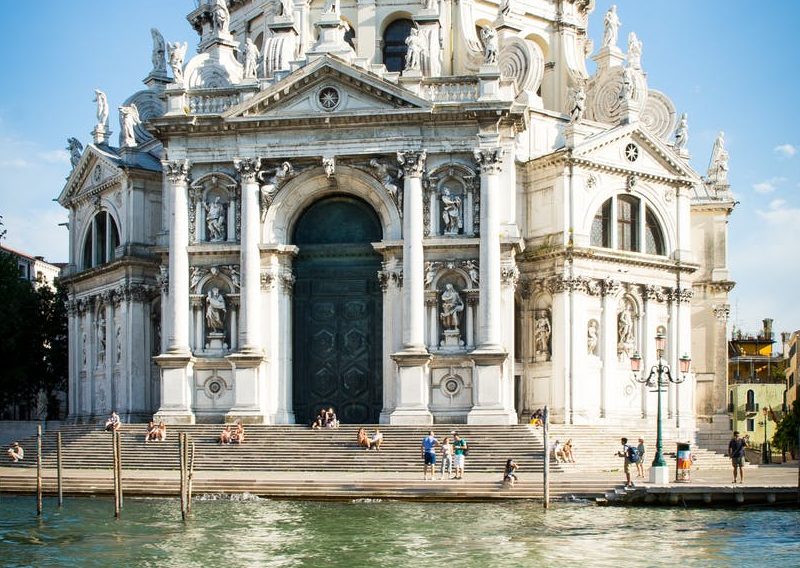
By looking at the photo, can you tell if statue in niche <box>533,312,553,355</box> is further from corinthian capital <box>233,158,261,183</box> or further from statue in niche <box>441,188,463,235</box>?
corinthian capital <box>233,158,261,183</box>

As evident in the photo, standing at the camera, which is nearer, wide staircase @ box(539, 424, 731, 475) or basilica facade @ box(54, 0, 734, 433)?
wide staircase @ box(539, 424, 731, 475)

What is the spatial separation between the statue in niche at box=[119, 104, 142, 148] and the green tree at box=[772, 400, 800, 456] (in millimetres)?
29292

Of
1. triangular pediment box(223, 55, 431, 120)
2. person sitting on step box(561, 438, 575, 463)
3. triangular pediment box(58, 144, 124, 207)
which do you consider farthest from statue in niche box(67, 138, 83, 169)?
person sitting on step box(561, 438, 575, 463)

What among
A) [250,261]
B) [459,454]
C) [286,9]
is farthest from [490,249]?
[286,9]

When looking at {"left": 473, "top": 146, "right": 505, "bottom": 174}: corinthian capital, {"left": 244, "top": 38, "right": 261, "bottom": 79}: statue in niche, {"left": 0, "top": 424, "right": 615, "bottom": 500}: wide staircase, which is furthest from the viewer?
{"left": 244, "top": 38, "right": 261, "bottom": 79}: statue in niche

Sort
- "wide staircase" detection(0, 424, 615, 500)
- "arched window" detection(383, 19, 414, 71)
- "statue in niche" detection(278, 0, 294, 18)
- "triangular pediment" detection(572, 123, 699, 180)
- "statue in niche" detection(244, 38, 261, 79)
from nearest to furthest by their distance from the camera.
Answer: "wide staircase" detection(0, 424, 615, 500) → "statue in niche" detection(244, 38, 261, 79) → "statue in niche" detection(278, 0, 294, 18) → "triangular pediment" detection(572, 123, 699, 180) → "arched window" detection(383, 19, 414, 71)

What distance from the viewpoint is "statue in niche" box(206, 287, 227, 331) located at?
42.1 metres

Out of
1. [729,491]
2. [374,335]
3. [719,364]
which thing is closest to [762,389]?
[719,364]

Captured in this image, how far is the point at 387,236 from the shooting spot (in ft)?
137

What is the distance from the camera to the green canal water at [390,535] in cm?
2502

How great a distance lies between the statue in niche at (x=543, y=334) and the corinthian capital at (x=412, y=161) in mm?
7274

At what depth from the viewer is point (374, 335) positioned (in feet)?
140

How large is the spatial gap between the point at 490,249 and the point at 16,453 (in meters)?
15.1

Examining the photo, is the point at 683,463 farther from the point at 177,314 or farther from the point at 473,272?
the point at 177,314
